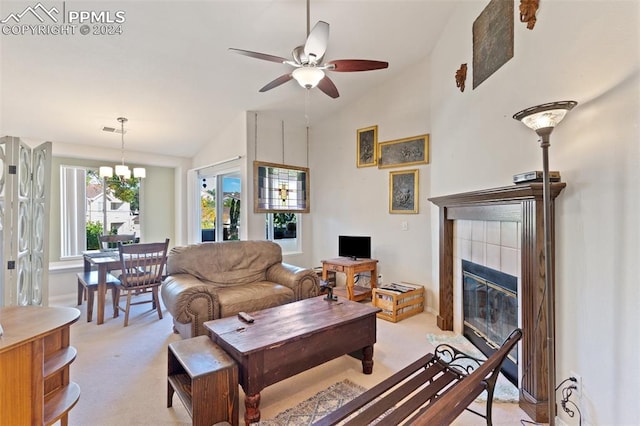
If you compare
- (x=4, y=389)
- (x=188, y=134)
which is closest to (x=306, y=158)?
(x=188, y=134)

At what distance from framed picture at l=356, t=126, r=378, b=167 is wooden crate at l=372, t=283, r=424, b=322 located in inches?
77.2

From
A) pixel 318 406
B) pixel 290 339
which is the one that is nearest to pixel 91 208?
pixel 290 339

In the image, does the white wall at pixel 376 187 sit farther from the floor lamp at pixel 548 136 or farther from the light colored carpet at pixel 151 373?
the floor lamp at pixel 548 136

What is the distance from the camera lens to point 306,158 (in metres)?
5.41

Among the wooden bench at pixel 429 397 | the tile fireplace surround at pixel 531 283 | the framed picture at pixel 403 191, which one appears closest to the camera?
the wooden bench at pixel 429 397

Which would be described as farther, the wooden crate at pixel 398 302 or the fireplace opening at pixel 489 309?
the wooden crate at pixel 398 302

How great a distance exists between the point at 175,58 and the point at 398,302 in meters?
3.75

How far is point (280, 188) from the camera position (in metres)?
4.97

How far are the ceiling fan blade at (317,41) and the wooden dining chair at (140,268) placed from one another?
112 inches

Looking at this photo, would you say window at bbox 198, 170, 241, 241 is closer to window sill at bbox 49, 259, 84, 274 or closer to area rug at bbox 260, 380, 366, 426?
window sill at bbox 49, 259, 84, 274

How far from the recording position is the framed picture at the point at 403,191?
13.4 ft

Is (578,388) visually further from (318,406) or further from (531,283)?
(318,406)

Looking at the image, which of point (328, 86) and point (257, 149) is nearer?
point (328, 86)

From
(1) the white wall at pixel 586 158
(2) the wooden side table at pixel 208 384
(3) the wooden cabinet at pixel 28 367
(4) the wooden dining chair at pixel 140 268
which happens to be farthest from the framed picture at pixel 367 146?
(3) the wooden cabinet at pixel 28 367
